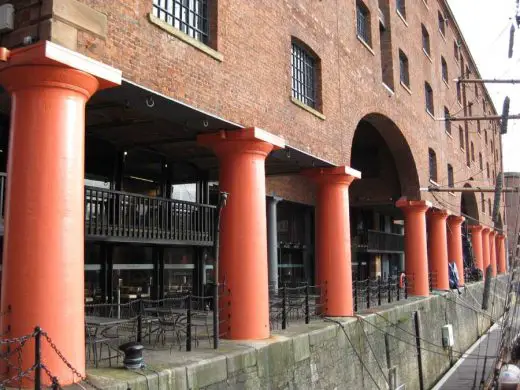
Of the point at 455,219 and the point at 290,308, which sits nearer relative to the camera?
the point at 290,308

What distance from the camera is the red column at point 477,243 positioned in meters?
32.4

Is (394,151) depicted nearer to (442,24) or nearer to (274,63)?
(274,63)

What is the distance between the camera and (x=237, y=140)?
9.02 metres

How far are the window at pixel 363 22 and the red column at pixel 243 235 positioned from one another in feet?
25.6

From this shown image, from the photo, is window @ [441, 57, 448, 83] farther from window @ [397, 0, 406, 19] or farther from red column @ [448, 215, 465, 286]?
window @ [397, 0, 406, 19]

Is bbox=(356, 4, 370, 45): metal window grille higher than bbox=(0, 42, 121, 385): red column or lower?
higher

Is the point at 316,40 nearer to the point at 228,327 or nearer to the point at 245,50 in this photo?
the point at 245,50

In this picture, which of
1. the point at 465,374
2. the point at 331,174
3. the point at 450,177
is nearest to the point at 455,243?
the point at 450,177

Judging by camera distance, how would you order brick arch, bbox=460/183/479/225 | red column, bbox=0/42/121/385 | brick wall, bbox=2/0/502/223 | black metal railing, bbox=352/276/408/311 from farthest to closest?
brick arch, bbox=460/183/479/225, black metal railing, bbox=352/276/408/311, brick wall, bbox=2/0/502/223, red column, bbox=0/42/121/385

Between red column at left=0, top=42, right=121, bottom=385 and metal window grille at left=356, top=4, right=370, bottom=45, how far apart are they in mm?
11507

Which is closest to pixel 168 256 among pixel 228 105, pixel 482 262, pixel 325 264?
pixel 325 264

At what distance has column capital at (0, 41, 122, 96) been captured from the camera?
5457 millimetres

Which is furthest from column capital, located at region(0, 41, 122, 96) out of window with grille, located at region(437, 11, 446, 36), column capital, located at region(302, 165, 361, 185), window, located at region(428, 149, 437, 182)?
window with grille, located at region(437, 11, 446, 36)

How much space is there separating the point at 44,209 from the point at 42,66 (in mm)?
1452
